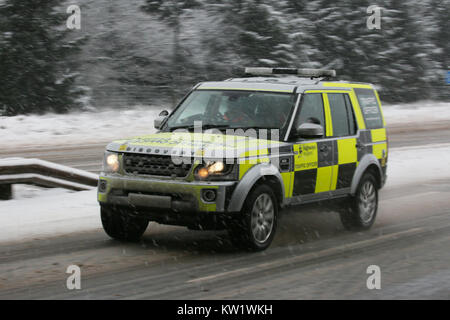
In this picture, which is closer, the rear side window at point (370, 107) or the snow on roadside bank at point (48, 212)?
the snow on roadside bank at point (48, 212)

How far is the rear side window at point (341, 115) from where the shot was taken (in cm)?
971

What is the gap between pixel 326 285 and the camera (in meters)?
6.90

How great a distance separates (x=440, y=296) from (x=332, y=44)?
38817 mm

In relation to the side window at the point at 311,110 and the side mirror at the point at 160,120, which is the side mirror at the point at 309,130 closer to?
the side window at the point at 311,110

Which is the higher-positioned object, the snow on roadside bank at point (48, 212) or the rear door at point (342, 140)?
the rear door at point (342, 140)

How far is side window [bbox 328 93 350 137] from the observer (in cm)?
970

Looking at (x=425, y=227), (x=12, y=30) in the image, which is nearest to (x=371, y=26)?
(x=12, y=30)

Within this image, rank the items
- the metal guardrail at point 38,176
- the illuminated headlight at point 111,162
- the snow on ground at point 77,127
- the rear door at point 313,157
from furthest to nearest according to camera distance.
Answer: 1. the snow on ground at point 77,127
2. the metal guardrail at point 38,176
3. the rear door at point 313,157
4. the illuminated headlight at point 111,162

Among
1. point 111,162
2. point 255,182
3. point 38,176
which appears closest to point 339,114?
point 255,182

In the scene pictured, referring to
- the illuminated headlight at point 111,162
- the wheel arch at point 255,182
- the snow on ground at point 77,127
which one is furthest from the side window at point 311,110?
the snow on ground at point 77,127

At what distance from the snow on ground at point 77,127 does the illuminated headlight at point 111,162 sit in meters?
15.3
